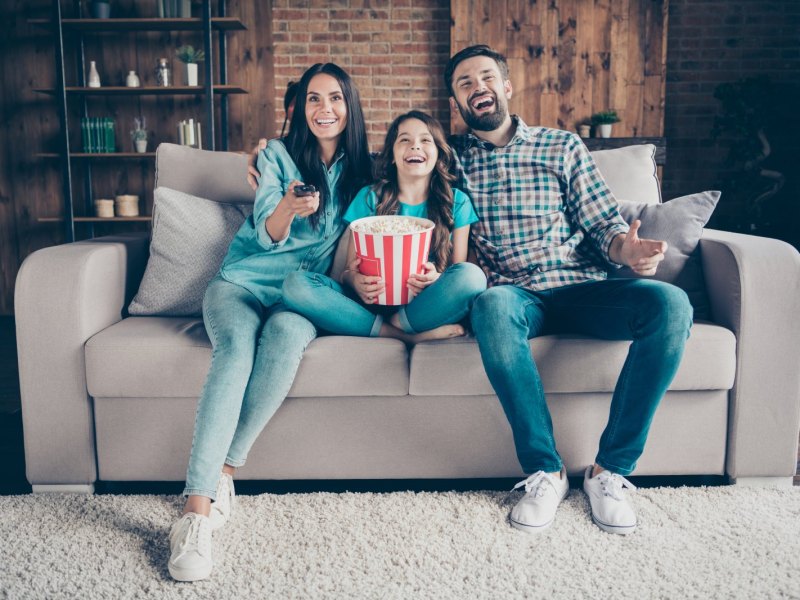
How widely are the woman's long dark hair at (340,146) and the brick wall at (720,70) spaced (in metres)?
3.46

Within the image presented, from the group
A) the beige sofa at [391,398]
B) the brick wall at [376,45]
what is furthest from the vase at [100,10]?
the beige sofa at [391,398]

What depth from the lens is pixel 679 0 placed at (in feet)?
15.0

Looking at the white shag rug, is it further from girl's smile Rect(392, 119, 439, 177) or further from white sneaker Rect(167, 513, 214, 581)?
girl's smile Rect(392, 119, 439, 177)

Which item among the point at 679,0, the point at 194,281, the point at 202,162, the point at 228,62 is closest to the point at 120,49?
the point at 228,62

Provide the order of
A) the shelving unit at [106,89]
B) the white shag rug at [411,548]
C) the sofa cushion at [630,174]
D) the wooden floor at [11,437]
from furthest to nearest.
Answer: the shelving unit at [106,89] < the sofa cushion at [630,174] < the wooden floor at [11,437] < the white shag rug at [411,548]

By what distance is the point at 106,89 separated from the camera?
13.6 ft

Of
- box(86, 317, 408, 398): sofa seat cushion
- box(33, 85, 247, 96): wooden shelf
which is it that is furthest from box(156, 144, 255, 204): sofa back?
box(33, 85, 247, 96): wooden shelf

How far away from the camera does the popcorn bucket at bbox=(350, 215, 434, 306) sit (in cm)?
151

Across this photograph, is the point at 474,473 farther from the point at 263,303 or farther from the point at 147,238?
the point at 147,238

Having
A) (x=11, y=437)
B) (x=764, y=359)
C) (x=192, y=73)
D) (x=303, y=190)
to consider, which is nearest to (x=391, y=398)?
(x=303, y=190)

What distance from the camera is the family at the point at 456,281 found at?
1.48 meters

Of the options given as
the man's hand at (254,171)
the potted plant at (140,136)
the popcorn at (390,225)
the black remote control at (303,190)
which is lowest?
the popcorn at (390,225)

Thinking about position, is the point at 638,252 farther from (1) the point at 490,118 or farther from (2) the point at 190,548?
(2) the point at 190,548

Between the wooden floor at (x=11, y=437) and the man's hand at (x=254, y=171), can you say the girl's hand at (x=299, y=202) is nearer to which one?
the man's hand at (x=254, y=171)
